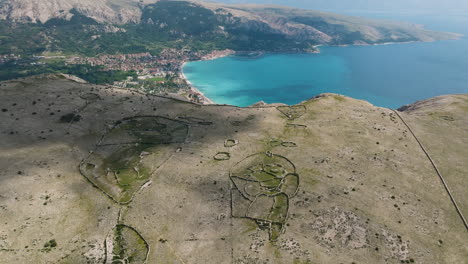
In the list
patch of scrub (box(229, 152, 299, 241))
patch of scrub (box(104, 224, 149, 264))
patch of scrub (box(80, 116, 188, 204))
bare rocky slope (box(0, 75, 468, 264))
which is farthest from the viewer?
patch of scrub (box(80, 116, 188, 204))

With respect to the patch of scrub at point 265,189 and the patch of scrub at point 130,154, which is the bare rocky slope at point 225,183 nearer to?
the patch of scrub at point 265,189

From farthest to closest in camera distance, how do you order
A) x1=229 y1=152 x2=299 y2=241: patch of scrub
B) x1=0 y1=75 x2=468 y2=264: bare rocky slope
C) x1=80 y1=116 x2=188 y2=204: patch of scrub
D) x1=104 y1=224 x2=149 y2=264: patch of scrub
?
1. x1=80 y1=116 x2=188 y2=204: patch of scrub
2. x1=229 y1=152 x2=299 y2=241: patch of scrub
3. x1=0 y1=75 x2=468 y2=264: bare rocky slope
4. x1=104 y1=224 x2=149 y2=264: patch of scrub

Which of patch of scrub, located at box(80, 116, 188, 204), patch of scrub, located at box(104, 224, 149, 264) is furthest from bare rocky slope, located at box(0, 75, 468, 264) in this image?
patch of scrub, located at box(80, 116, 188, 204)

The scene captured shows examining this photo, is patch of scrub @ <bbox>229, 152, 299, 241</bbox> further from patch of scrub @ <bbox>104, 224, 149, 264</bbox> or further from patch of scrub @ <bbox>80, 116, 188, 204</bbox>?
patch of scrub @ <bbox>80, 116, 188, 204</bbox>

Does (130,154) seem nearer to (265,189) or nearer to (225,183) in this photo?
(225,183)

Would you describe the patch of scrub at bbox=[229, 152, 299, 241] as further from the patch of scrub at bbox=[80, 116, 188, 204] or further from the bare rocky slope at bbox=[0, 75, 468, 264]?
the patch of scrub at bbox=[80, 116, 188, 204]

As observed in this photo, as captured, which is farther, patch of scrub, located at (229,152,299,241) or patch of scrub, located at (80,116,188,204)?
patch of scrub, located at (80,116,188,204)

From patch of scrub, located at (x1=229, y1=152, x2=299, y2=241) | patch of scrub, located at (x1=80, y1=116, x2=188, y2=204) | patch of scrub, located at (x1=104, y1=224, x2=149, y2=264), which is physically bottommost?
patch of scrub, located at (x1=80, y1=116, x2=188, y2=204)

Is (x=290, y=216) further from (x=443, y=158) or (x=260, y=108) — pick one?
(x=260, y=108)

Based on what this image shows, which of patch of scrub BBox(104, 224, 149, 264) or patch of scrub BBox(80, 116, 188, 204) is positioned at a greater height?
patch of scrub BBox(104, 224, 149, 264)

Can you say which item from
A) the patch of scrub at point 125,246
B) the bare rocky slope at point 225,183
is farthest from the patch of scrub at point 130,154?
the patch of scrub at point 125,246
